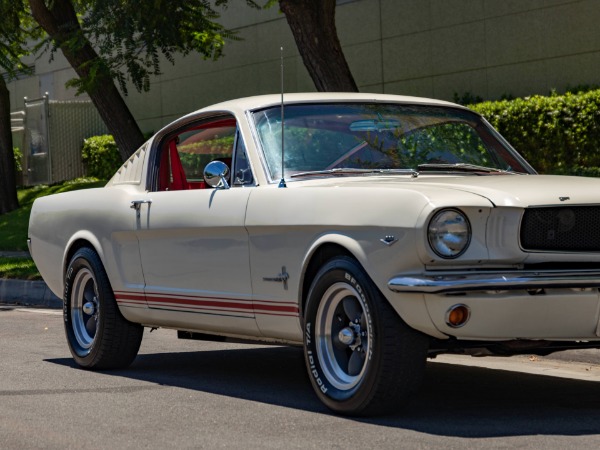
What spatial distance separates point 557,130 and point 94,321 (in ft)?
31.3

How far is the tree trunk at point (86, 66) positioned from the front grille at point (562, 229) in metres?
13.2

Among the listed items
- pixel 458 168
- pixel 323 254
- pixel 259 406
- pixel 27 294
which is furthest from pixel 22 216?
pixel 323 254

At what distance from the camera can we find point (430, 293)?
18.6 ft

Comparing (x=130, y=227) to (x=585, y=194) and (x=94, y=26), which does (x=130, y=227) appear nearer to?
(x=585, y=194)

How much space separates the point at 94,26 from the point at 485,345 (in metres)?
11.8

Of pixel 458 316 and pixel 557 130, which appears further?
pixel 557 130

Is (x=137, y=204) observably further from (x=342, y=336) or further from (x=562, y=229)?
(x=562, y=229)

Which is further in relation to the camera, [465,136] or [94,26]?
[94,26]

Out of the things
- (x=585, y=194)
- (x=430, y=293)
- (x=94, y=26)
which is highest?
(x=94, y=26)

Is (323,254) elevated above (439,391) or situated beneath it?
elevated above

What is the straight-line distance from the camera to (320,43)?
1516 cm

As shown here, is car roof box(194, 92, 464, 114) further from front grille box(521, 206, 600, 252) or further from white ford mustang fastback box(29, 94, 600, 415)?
front grille box(521, 206, 600, 252)

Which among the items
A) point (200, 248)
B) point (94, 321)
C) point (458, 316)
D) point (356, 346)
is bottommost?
point (94, 321)

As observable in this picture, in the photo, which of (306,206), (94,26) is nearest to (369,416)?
(306,206)
